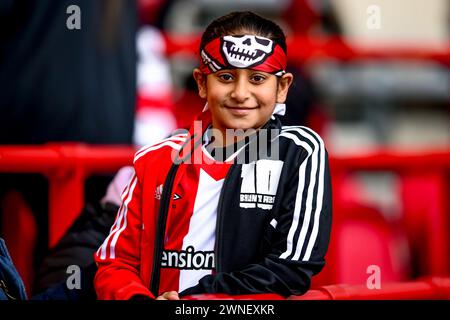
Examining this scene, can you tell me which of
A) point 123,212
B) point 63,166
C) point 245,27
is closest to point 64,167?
point 63,166

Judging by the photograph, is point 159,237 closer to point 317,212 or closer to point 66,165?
point 317,212

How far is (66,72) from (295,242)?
108cm

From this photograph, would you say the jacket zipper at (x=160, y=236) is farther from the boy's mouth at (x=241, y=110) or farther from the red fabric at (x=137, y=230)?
the boy's mouth at (x=241, y=110)

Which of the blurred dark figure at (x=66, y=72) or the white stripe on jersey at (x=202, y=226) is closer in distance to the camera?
the white stripe on jersey at (x=202, y=226)

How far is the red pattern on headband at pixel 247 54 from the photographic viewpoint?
6.01 ft

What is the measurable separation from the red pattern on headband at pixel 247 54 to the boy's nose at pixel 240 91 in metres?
0.03

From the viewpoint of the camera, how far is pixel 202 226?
186 cm

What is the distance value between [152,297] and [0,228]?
0.79 m

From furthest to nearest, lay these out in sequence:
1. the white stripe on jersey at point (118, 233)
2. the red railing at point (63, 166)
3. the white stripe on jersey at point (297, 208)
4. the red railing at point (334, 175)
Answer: the red railing at point (63, 166) → the red railing at point (334, 175) → the white stripe on jersey at point (118, 233) → the white stripe on jersey at point (297, 208)

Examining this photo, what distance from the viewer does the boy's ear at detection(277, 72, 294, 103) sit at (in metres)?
1.88

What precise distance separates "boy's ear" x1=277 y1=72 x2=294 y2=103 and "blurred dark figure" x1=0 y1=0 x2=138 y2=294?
0.66 metres

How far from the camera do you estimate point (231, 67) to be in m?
1.85

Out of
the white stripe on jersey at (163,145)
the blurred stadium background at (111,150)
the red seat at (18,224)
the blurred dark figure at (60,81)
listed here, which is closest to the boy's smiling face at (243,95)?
the white stripe on jersey at (163,145)

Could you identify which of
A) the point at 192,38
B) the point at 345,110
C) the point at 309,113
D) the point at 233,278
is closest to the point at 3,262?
the point at 233,278
